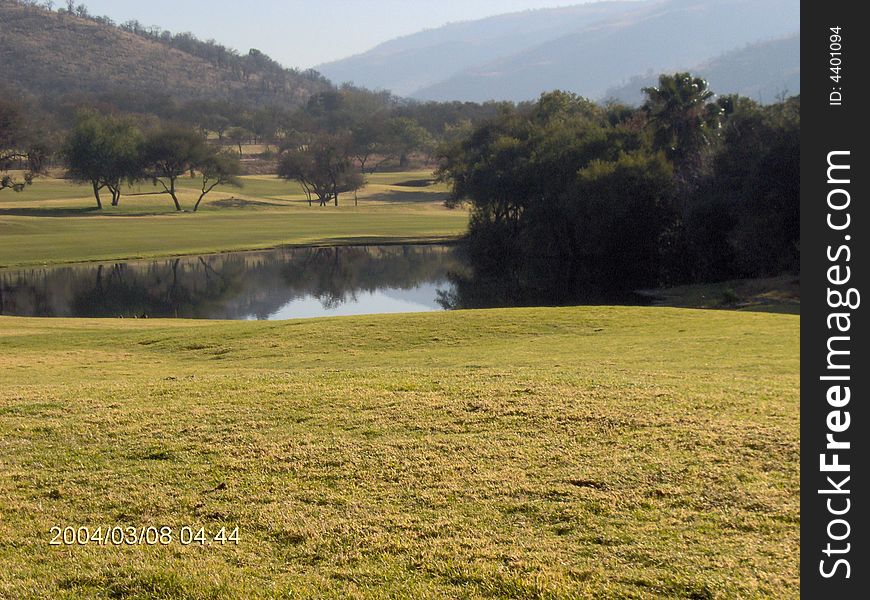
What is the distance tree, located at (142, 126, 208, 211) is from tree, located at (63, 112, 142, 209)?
Result: 5.38ft

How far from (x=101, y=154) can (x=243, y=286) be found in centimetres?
5812

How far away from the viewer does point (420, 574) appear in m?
7.41

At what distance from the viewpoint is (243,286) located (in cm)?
5409

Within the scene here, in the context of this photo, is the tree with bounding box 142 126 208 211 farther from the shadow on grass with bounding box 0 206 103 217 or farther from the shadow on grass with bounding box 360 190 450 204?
the shadow on grass with bounding box 360 190 450 204

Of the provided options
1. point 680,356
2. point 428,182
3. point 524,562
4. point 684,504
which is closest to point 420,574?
point 524,562

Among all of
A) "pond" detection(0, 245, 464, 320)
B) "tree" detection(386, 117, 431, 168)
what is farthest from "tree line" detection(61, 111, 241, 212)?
"tree" detection(386, 117, 431, 168)

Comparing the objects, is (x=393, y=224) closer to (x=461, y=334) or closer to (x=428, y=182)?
(x=428, y=182)

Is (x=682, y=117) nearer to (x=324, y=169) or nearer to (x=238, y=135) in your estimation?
(x=324, y=169)

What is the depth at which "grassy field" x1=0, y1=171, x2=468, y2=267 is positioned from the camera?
70.6 metres

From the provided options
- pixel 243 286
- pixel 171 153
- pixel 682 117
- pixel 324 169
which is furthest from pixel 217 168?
pixel 243 286

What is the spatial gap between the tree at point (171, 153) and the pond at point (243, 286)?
41.7m
